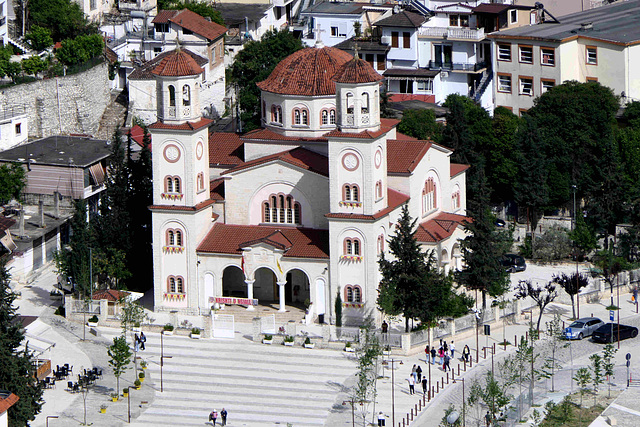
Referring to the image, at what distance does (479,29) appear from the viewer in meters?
121

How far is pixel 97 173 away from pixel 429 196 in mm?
23810

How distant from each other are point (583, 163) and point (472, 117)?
8.41 m

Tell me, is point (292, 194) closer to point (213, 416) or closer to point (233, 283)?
point (233, 283)

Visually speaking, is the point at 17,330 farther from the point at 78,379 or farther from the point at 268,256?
the point at 268,256

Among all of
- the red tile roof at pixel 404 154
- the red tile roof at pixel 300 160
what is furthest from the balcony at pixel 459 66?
the red tile roof at pixel 300 160

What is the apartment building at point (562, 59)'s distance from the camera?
11406cm

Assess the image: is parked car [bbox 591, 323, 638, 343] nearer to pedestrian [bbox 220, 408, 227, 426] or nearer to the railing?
pedestrian [bbox 220, 408, 227, 426]

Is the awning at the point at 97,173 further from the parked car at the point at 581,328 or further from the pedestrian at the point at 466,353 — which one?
the parked car at the point at 581,328

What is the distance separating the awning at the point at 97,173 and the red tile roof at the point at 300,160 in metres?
15.1

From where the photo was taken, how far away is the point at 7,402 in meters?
70.4

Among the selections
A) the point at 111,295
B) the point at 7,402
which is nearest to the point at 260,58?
the point at 111,295

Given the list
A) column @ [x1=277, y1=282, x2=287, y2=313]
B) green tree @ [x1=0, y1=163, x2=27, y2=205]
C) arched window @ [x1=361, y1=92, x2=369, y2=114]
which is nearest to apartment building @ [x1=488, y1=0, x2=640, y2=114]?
arched window @ [x1=361, y1=92, x2=369, y2=114]

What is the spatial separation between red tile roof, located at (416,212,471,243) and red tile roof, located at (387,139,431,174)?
12.4 feet

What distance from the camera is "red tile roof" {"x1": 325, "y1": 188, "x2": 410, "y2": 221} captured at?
88.6 metres
